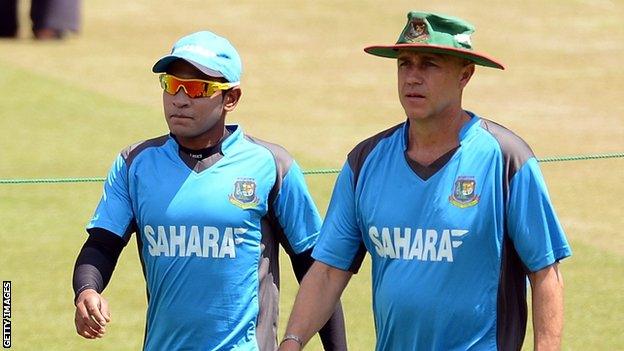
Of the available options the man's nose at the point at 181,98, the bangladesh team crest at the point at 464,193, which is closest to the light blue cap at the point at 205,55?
the man's nose at the point at 181,98

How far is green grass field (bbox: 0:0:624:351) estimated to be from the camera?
11.4 metres

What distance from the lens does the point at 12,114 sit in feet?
57.0

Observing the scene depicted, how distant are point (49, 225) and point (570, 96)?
295 inches

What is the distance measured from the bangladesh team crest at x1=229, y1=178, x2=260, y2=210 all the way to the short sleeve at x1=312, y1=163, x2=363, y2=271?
706 mm

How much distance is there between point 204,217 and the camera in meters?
6.51

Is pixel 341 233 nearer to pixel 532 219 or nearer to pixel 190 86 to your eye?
pixel 532 219

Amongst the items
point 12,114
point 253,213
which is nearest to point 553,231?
point 253,213

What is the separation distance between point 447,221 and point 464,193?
117 mm

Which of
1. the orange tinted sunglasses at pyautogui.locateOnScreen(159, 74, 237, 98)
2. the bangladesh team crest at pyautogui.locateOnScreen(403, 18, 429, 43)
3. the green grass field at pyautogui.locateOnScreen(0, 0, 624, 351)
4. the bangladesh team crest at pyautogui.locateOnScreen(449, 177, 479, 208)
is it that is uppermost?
the bangladesh team crest at pyautogui.locateOnScreen(403, 18, 429, 43)

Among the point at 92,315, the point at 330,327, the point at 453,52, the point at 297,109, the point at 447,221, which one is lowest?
the point at 297,109

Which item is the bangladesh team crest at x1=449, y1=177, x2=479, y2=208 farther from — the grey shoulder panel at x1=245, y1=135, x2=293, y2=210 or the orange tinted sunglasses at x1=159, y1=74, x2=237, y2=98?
the orange tinted sunglasses at x1=159, y1=74, x2=237, y2=98

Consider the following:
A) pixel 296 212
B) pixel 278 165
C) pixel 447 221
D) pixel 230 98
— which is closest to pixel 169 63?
pixel 230 98

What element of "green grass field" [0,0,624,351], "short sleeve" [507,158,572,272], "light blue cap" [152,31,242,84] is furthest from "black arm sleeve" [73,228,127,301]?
"green grass field" [0,0,624,351]

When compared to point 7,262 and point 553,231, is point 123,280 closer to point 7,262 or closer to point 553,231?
point 7,262
